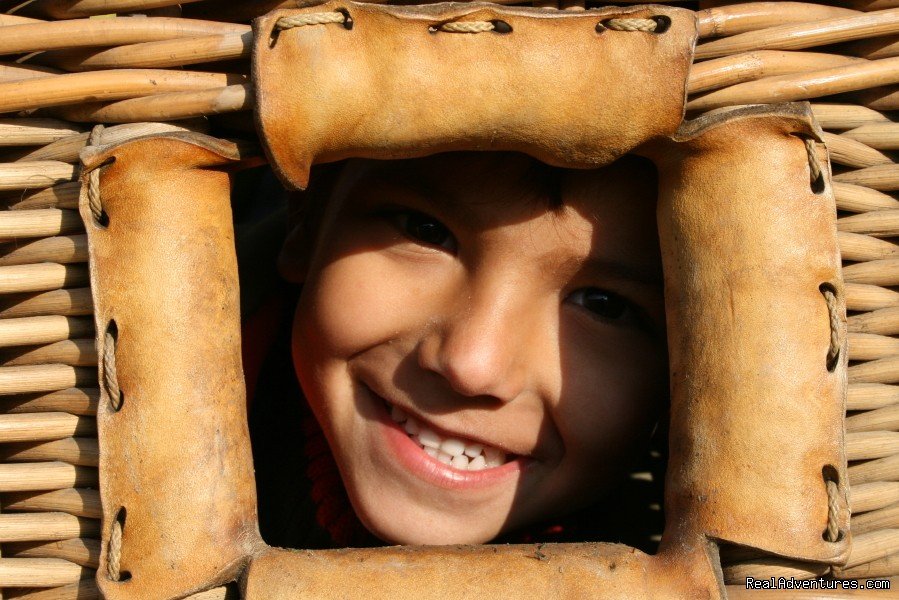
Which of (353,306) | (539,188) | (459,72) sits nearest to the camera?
(459,72)

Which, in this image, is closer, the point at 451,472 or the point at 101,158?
the point at 101,158

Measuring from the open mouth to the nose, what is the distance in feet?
0.43

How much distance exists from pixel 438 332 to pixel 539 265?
15 centimetres

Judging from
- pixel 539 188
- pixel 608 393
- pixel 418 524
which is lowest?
pixel 418 524

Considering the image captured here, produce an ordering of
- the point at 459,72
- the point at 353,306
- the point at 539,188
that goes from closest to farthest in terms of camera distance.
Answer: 1. the point at 459,72
2. the point at 539,188
3. the point at 353,306

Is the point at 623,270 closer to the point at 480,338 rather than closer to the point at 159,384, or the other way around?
the point at 480,338

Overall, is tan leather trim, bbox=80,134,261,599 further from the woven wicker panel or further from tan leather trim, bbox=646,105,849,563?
tan leather trim, bbox=646,105,849,563

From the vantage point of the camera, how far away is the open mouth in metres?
1.17

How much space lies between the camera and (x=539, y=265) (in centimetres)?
103

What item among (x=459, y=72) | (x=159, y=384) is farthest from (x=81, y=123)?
(x=459, y=72)

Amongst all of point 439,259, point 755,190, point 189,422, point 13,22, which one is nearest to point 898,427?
point 755,190

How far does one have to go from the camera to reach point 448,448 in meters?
1.17

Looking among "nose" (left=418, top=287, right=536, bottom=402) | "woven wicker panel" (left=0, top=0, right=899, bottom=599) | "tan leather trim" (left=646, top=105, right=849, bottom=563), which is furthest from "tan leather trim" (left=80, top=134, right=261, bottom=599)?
"tan leather trim" (left=646, top=105, right=849, bottom=563)

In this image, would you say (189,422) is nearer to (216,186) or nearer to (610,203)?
(216,186)
